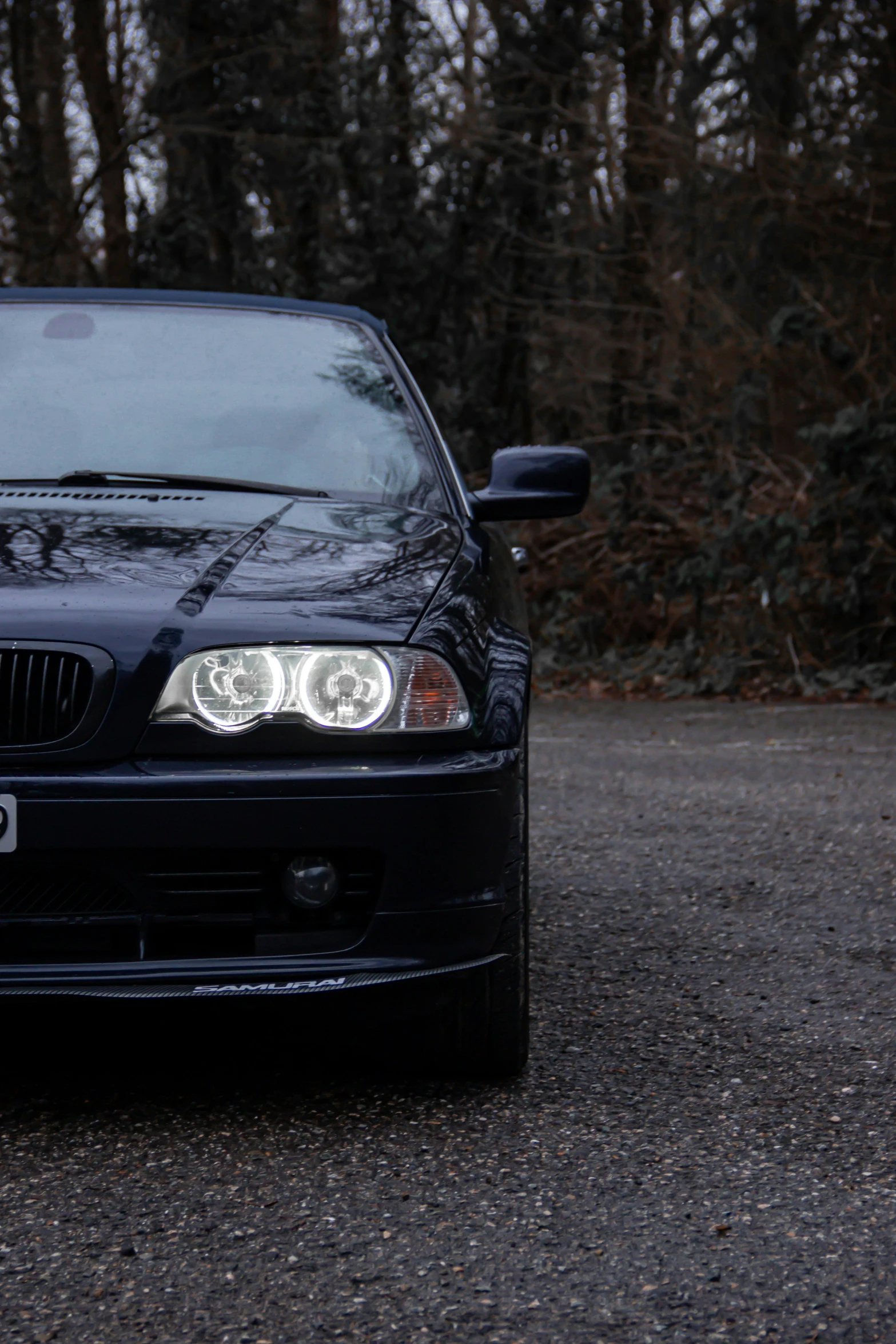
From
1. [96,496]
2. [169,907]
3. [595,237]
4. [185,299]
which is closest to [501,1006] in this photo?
[169,907]

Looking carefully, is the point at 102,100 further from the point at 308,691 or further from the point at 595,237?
the point at 308,691

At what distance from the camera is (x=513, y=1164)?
2.71m

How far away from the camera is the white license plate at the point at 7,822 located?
2.74 m

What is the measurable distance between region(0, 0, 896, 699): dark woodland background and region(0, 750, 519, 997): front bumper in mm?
8976

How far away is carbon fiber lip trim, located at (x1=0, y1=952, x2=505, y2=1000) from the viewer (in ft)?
9.10

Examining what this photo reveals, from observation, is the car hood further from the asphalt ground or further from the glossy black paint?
the asphalt ground

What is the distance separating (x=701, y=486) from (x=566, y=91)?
4.61 meters

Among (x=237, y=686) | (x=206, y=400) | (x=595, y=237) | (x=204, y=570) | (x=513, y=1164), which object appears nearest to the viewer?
(x=513, y=1164)

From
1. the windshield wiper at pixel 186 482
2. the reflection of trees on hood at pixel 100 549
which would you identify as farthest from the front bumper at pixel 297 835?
the windshield wiper at pixel 186 482

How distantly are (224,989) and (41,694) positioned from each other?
584 mm

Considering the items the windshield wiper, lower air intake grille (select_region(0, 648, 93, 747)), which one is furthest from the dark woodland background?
lower air intake grille (select_region(0, 648, 93, 747))

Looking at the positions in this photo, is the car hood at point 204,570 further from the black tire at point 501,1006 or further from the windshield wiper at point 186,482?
the black tire at point 501,1006

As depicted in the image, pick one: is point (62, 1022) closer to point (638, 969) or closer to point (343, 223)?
point (638, 969)

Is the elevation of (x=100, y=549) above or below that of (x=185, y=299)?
below
